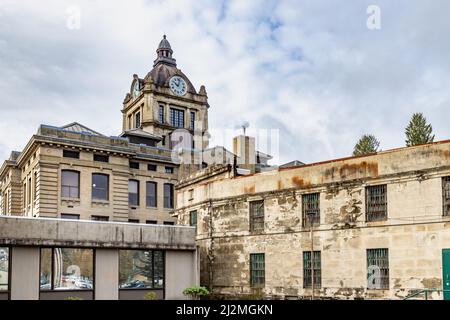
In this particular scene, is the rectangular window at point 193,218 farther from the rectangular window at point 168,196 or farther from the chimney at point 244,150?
the rectangular window at point 168,196

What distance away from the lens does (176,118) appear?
218 feet

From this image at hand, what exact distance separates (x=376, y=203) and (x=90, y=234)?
15417 millimetres

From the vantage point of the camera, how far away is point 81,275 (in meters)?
29.4

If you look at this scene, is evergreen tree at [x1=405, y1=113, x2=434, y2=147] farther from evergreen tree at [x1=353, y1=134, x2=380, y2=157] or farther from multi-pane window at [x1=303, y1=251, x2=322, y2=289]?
multi-pane window at [x1=303, y1=251, x2=322, y2=289]

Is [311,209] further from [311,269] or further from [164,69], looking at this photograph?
[164,69]

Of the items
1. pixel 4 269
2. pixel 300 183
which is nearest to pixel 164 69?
pixel 300 183

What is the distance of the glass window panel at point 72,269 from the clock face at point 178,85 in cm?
3900

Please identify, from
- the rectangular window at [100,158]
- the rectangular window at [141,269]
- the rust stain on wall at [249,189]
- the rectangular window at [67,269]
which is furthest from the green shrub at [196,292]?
the rectangular window at [100,158]

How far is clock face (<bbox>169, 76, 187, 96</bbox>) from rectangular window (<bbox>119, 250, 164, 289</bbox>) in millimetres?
36690

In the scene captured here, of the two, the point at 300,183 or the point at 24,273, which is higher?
the point at 300,183

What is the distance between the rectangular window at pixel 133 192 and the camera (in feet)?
157

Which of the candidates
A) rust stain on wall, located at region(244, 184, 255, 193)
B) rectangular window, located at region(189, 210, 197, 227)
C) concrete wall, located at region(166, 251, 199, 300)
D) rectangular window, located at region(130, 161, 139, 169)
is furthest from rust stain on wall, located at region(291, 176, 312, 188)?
rectangular window, located at region(130, 161, 139, 169)

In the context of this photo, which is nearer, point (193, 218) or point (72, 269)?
point (72, 269)
